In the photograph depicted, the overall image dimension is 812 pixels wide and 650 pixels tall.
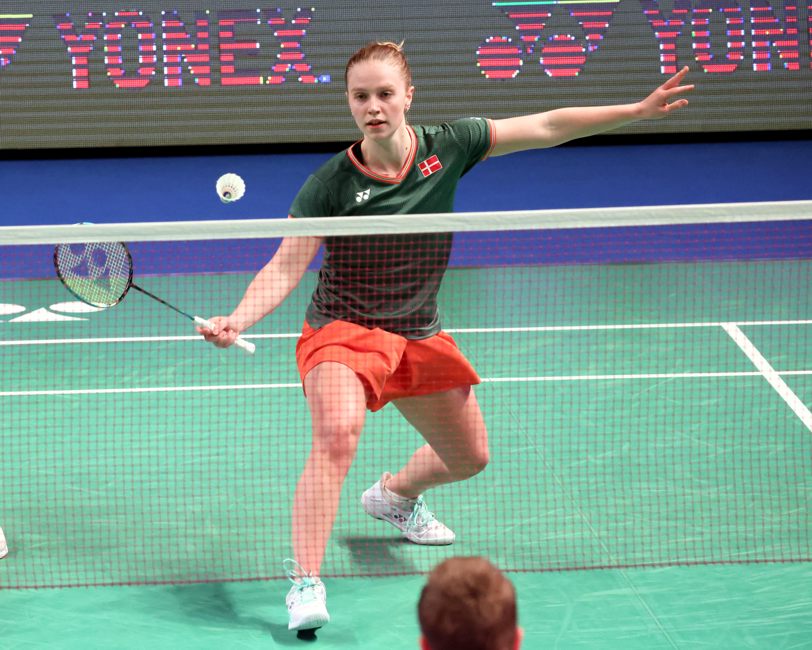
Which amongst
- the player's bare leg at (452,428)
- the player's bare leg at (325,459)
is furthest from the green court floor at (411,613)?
the player's bare leg at (452,428)

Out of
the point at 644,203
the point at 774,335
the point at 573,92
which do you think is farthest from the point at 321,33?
the point at 774,335

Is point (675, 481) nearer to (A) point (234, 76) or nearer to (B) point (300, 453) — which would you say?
(B) point (300, 453)

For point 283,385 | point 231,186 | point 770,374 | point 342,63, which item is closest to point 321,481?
point 231,186

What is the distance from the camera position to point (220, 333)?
3812mm

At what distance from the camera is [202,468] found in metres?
5.31

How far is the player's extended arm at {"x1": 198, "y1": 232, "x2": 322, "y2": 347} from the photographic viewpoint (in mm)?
3992

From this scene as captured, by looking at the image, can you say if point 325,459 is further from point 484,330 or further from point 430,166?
point 484,330

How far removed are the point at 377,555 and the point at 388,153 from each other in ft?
4.96

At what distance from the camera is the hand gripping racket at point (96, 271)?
428 centimetres

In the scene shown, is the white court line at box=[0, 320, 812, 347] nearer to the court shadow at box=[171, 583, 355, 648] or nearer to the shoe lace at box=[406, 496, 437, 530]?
the shoe lace at box=[406, 496, 437, 530]

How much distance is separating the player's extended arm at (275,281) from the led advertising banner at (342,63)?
6688mm

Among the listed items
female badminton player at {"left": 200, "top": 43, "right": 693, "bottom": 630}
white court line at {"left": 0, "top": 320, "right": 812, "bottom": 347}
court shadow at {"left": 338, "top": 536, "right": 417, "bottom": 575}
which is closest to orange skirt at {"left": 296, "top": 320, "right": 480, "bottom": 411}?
female badminton player at {"left": 200, "top": 43, "right": 693, "bottom": 630}

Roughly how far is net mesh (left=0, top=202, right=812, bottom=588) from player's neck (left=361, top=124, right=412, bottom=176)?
0.96 ft

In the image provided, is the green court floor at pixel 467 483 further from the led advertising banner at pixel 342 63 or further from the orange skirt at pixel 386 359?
the led advertising banner at pixel 342 63
